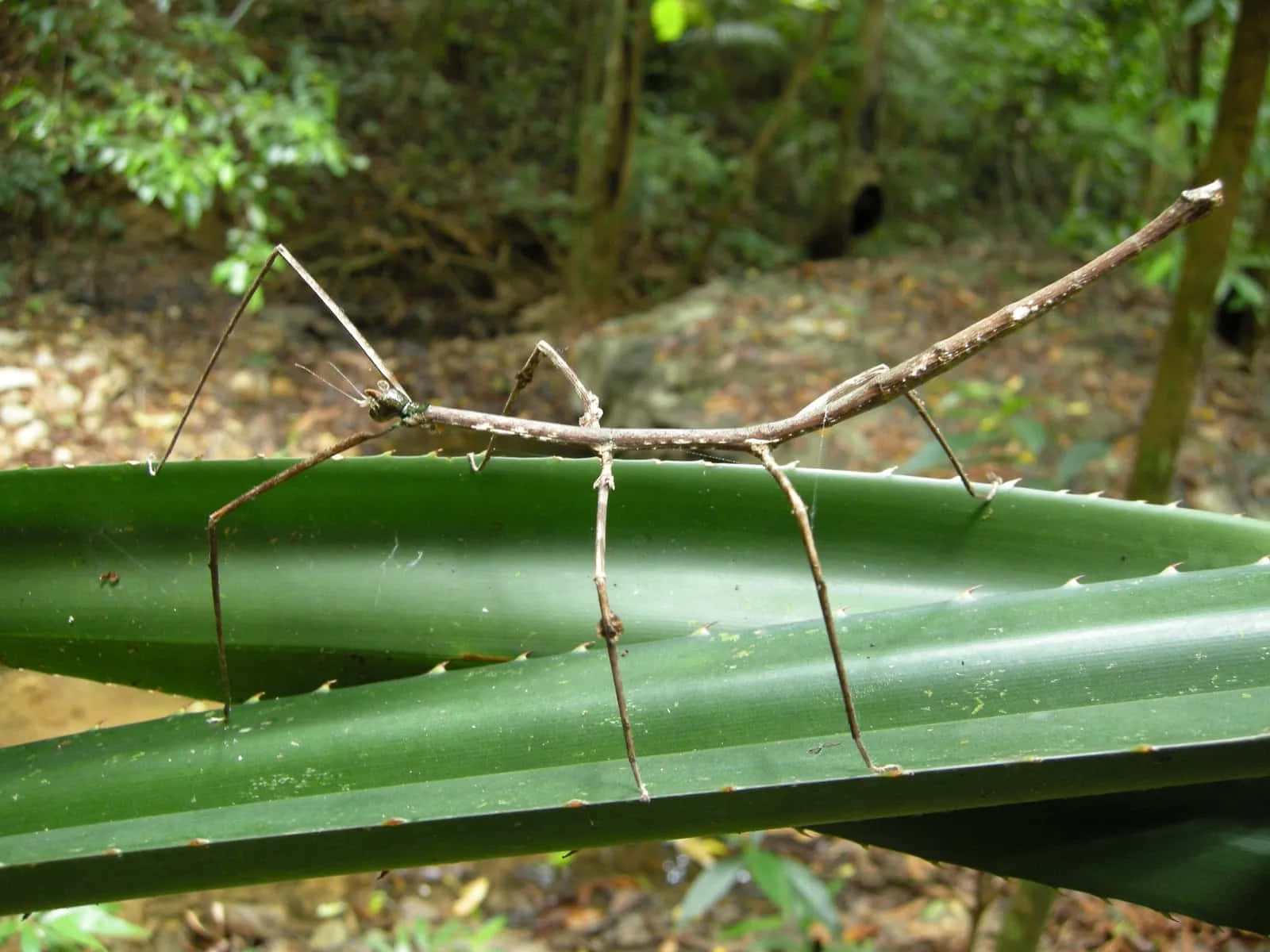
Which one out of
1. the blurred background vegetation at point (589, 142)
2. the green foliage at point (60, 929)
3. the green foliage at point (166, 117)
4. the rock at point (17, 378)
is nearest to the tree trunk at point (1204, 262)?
the blurred background vegetation at point (589, 142)

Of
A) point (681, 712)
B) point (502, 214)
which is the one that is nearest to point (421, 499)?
point (681, 712)

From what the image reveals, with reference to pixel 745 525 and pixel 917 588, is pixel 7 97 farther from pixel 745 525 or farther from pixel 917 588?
pixel 917 588

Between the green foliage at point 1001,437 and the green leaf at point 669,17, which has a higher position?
the green leaf at point 669,17

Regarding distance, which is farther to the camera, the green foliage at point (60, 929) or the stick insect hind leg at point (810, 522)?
the green foliage at point (60, 929)

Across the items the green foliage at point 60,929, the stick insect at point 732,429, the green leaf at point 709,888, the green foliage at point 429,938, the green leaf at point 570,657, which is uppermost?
the stick insect at point 732,429

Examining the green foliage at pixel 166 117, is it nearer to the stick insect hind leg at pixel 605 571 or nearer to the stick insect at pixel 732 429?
the stick insect at pixel 732 429

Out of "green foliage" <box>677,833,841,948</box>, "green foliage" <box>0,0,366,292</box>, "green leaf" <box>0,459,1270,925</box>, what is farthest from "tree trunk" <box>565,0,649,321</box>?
"green leaf" <box>0,459,1270,925</box>

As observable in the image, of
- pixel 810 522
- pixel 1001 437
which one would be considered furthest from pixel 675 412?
pixel 810 522
